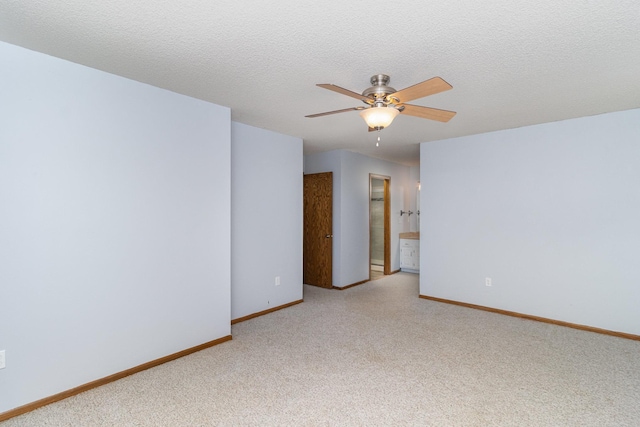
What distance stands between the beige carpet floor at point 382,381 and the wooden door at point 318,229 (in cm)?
178

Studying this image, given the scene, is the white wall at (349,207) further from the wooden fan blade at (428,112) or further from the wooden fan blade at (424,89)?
the wooden fan blade at (424,89)

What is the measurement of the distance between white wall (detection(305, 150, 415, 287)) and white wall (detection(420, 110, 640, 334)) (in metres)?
1.20

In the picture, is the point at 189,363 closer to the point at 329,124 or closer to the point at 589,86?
the point at 329,124

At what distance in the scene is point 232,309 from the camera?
3.81 meters

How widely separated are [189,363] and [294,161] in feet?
Result: 9.28

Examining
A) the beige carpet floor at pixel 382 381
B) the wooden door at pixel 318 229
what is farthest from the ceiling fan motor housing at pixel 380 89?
the wooden door at pixel 318 229

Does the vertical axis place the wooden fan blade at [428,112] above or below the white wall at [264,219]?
above

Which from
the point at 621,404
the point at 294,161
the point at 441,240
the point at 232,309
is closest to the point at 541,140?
the point at 441,240

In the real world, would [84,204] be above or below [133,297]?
above

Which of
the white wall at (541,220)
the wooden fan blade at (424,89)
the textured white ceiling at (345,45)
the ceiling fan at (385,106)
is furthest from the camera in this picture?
the white wall at (541,220)

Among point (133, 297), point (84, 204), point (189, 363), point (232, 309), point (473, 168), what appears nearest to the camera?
point (84, 204)

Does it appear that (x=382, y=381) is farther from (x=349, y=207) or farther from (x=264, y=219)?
(x=349, y=207)

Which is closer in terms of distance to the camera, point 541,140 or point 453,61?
point 453,61

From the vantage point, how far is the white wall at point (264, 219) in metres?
3.87
